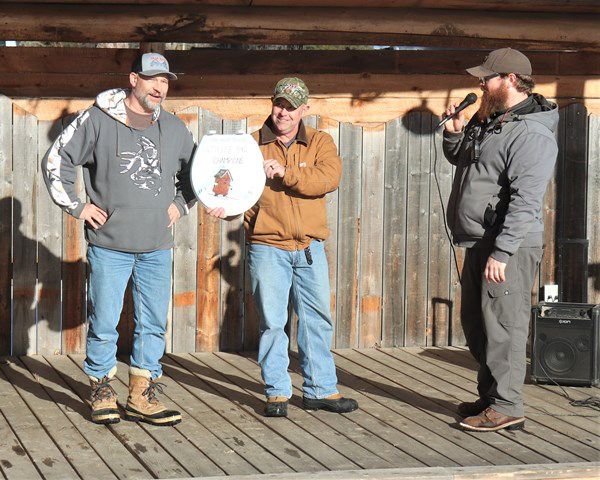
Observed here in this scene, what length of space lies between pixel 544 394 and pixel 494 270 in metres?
1.45

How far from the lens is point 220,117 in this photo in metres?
7.48

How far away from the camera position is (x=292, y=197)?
232 inches

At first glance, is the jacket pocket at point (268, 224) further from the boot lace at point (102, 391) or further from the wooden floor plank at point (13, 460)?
the wooden floor plank at point (13, 460)

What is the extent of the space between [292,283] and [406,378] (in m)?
1.28

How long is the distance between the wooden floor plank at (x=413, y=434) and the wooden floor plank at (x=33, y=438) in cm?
160

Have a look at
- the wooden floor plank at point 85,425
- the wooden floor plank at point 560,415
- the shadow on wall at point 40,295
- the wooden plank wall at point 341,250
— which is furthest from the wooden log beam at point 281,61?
the wooden floor plank at point 560,415

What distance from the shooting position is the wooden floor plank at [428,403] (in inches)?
211

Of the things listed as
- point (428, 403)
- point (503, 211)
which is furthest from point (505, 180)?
point (428, 403)

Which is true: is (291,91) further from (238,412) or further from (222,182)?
(238,412)

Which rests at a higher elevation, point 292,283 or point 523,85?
point 523,85

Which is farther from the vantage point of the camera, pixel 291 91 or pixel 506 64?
pixel 291 91

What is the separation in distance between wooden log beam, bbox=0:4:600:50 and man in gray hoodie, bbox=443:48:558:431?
146 cm

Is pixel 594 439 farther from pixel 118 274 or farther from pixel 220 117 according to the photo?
pixel 220 117

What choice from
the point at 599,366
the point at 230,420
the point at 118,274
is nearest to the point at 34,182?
the point at 118,274
